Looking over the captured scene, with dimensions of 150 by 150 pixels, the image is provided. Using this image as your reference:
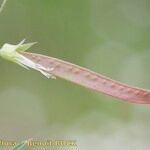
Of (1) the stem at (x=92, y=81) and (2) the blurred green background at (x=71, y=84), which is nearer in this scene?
(1) the stem at (x=92, y=81)

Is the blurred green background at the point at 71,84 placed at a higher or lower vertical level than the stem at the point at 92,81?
higher

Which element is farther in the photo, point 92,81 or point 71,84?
point 71,84

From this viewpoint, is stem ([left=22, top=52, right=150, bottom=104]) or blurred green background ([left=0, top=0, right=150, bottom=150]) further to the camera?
blurred green background ([left=0, top=0, right=150, bottom=150])

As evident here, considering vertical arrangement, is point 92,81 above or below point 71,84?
below

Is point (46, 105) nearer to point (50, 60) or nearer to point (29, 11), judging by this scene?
point (29, 11)

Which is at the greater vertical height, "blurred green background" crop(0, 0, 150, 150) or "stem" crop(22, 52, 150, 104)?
"blurred green background" crop(0, 0, 150, 150)
